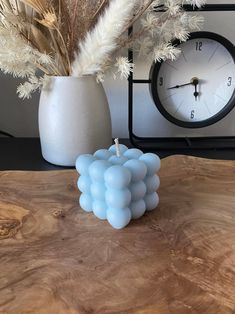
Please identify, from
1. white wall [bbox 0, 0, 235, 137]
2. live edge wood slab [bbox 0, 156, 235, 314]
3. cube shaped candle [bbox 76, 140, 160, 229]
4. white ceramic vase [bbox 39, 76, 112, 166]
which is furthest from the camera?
white wall [bbox 0, 0, 235, 137]

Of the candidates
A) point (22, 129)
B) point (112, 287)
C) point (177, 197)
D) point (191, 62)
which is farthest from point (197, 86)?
point (112, 287)

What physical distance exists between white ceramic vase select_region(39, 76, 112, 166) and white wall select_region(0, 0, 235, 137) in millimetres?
199

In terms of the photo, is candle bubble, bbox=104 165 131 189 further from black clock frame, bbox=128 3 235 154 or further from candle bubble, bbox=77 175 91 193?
black clock frame, bbox=128 3 235 154

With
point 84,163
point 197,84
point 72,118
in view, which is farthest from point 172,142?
point 84,163

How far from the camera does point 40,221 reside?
0.53m

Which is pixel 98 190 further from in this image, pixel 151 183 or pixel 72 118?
pixel 72 118

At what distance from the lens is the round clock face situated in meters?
0.79

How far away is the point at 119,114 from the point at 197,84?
20 cm

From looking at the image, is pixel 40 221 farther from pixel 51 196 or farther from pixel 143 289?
pixel 143 289

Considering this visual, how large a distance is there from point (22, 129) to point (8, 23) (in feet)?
1.26

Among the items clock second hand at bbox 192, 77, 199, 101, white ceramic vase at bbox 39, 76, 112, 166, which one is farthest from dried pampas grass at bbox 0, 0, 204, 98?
clock second hand at bbox 192, 77, 199, 101

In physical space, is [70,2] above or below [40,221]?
above

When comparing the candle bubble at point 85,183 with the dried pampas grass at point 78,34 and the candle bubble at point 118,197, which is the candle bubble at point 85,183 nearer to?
the candle bubble at point 118,197

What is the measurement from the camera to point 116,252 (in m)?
0.47
